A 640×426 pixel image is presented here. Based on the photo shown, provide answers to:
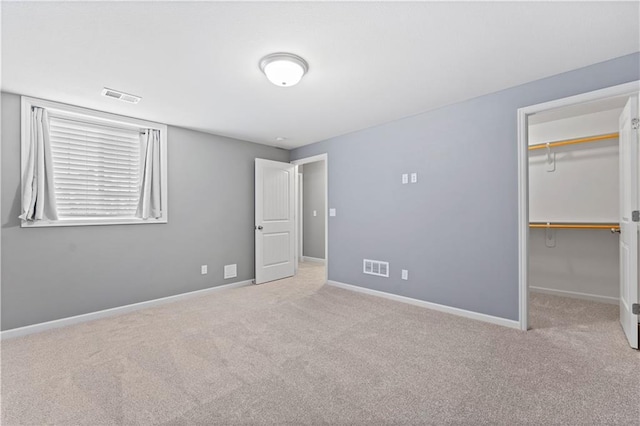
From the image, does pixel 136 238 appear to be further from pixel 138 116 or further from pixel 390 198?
pixel 390 198

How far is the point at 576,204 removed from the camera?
370 cm

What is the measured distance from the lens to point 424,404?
1.70 metres

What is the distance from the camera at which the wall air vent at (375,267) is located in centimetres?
387

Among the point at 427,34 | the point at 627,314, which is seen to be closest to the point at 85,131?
the point at 427,34

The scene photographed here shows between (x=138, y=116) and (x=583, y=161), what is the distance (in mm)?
5585

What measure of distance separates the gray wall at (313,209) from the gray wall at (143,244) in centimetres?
167

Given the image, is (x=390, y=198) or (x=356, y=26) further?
(x=390, y=198)

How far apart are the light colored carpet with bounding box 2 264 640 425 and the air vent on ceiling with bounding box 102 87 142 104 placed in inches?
92.3

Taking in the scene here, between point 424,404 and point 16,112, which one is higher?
point 16,112

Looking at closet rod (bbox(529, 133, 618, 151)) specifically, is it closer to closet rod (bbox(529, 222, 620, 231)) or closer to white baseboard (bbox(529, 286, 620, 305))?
closet rod (bbox(529, 222, 620, 231))

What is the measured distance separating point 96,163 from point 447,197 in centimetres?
409

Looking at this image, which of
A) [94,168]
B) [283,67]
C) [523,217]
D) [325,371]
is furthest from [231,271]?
[523,217]

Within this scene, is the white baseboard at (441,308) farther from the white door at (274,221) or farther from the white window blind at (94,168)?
the white window blind at (94,168)

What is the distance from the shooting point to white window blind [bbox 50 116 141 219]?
310 centimetres
